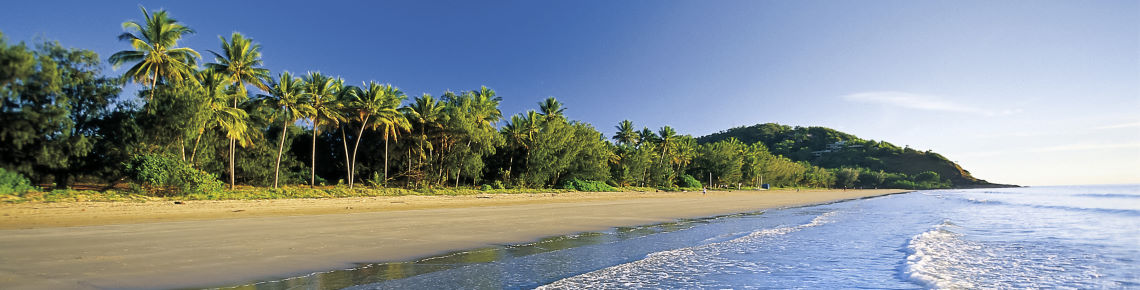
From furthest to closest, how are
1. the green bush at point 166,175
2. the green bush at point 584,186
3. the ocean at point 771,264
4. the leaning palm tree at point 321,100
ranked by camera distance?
the green bush at point 584,186, the leaning palm tree at point 321,100, the green bush at point 166,175, the ocean at point 771,264

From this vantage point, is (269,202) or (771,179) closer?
(269,202)

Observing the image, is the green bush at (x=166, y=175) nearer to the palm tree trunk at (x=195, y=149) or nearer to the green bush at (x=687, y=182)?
the palm tree trunk at (x=195, y=149)

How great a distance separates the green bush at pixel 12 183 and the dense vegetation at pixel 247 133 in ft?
0.35

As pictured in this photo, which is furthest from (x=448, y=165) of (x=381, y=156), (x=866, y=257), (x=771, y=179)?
(x=771, y=179)

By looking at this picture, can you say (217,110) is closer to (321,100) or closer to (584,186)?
(321,100)

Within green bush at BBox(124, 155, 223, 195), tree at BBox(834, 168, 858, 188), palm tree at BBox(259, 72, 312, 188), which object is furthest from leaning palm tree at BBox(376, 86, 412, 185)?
tree at BBox(834, 168, 858, 188)

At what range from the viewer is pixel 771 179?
100 meters

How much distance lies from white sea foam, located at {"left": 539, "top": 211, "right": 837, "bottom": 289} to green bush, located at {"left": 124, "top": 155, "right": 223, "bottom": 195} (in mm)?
21517

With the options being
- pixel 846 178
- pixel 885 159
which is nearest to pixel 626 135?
pixel 846 178

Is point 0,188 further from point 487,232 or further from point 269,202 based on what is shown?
point 487,232

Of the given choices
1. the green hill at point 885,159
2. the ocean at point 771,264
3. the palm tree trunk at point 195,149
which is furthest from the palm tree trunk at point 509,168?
the green hill at point 885,159

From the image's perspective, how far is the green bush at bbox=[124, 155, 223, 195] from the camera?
66.6ft

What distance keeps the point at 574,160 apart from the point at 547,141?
5.44 metres

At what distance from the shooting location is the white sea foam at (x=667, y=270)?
20.4ft
